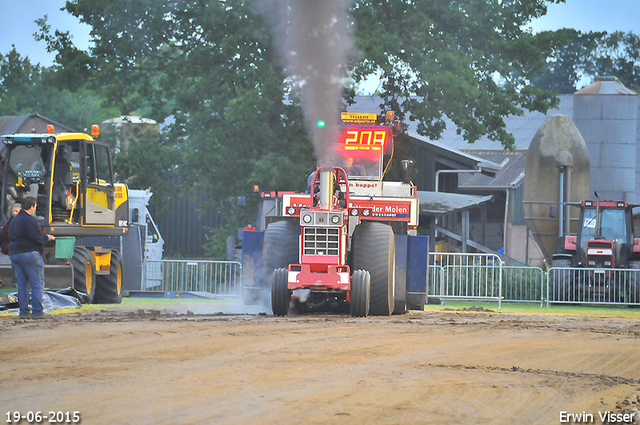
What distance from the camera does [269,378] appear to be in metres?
8.22

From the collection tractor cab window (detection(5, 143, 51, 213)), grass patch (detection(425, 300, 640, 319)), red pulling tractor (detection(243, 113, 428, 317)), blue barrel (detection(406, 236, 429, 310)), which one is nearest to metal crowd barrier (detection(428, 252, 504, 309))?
grass patch (detection(425, 300, 640, 319))

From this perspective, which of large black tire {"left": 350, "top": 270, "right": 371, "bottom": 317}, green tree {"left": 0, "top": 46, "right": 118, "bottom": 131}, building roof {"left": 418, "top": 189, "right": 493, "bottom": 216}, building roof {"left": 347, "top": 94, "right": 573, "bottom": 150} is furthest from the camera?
green tree {"left": 0, "top": 46, "right": 118, "bottom": 131}

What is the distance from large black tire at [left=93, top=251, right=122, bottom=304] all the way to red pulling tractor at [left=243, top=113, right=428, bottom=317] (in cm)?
483

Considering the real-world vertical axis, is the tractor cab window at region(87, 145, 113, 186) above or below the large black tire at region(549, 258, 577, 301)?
above

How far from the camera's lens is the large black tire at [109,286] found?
2012cm

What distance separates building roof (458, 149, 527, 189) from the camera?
38.4 meters

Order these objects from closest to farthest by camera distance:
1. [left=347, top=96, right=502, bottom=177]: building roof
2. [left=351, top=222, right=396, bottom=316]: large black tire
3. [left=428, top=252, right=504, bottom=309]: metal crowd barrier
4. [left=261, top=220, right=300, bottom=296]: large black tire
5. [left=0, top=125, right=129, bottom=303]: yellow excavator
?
[left=351, top=222, right=396, bottom=316]: large black tire, [left=261, top=220, right=300, bottom=296]: large black tire, [left=0, top=125, right=129, bottom=303]: yellow excavator, [left=428, top=252, right=504, bottom=309]: metal crowd barrier, [left=347, top=96, right=502, bottom=177]: building roof

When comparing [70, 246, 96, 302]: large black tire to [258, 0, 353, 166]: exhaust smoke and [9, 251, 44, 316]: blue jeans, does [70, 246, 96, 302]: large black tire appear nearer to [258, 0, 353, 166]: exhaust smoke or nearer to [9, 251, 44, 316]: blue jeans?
[9, 251, 44, 316]: blue jeans

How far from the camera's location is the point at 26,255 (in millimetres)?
13969

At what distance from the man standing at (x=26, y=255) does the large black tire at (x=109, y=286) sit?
5.90 meters

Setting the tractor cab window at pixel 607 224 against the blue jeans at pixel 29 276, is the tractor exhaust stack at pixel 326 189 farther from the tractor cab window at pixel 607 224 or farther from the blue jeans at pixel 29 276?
the tractor cab window at pixel 607 224

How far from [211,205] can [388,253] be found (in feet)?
58.3

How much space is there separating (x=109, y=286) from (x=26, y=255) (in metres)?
6.25

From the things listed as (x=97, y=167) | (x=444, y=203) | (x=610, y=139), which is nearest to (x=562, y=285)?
(x=444, y=203)
